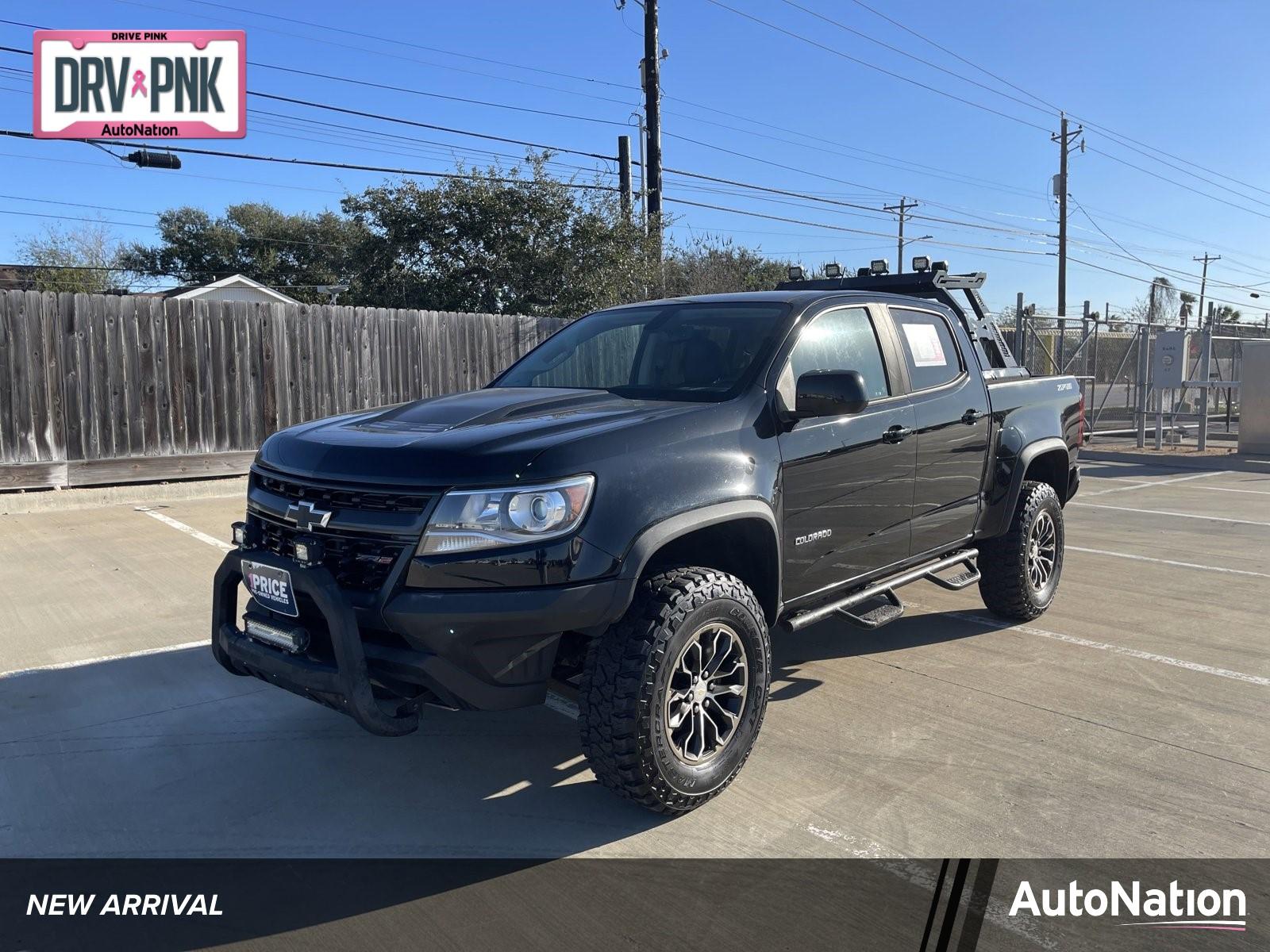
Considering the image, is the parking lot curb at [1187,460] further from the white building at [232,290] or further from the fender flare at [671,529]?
the white building at [232,290]

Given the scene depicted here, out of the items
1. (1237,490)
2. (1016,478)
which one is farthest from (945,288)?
(1237,490)

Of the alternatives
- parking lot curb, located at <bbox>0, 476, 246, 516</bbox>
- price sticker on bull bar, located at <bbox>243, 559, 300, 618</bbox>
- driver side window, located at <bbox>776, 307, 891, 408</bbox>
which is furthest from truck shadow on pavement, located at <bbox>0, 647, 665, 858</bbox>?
parking lot curb, located at <bbox>0, 476, 246, 516</bbox>

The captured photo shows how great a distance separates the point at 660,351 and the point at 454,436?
1.43 m

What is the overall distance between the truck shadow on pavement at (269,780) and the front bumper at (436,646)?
0.51 metres

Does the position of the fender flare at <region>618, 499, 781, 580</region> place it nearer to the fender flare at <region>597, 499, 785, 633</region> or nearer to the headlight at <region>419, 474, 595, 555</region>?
the fender flare at <region>597, 499, 785, 633</region>

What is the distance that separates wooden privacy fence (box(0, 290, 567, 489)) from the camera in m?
10.5

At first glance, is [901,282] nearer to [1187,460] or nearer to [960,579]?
[960,579]

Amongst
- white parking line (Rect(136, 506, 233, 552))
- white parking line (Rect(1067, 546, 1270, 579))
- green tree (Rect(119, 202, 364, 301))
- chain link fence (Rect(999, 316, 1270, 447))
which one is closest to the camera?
white parking line (Rect(1067, 546, 1270, 579))

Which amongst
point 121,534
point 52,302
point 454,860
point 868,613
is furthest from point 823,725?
point 52,302

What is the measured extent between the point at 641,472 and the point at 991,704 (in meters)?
2.34

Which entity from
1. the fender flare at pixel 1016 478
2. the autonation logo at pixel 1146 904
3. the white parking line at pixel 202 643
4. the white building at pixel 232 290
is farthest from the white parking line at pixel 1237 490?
the white building at pixel 232 290

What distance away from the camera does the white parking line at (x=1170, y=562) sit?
756 cm

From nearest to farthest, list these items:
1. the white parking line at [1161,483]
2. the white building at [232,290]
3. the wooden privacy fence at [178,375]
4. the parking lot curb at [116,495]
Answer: the parking lot curb at [116,495] → the wooden privacy fence at [178,375] → the white parking line at [1161,483] → the white building at [232,290]

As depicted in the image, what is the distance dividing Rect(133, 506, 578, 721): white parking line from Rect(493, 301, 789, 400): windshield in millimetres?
1299
